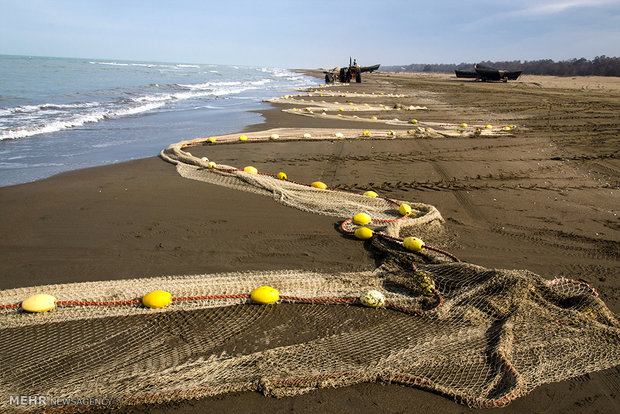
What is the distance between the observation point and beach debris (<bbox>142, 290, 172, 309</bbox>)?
9.70ft

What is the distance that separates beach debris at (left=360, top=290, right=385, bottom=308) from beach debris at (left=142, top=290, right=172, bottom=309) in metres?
1.64

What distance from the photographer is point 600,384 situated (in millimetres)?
2309

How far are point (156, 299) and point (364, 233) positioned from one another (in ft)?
7.62

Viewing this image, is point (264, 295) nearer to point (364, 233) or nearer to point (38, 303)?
point (364, 233)

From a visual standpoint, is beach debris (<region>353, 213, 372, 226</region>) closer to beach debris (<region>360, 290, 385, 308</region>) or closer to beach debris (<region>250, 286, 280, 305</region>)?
beach debris (<region>360, 290, 385, 308</region>)

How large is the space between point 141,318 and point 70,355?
1.70ft

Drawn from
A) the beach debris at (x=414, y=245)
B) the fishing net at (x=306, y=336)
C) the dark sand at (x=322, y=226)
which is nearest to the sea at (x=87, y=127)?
the dark sand at (x=322, y=226)

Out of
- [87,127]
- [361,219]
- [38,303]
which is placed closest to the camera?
[38,303]

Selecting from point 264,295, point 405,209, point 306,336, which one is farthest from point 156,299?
point 405,209

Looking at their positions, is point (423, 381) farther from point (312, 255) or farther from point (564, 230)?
point (564, 230)

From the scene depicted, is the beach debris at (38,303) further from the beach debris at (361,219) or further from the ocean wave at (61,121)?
the ocean wave at (61,121)

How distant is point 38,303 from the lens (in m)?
2.87

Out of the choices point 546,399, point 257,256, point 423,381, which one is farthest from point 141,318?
point 546,399

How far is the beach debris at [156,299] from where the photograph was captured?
296 centimetres
